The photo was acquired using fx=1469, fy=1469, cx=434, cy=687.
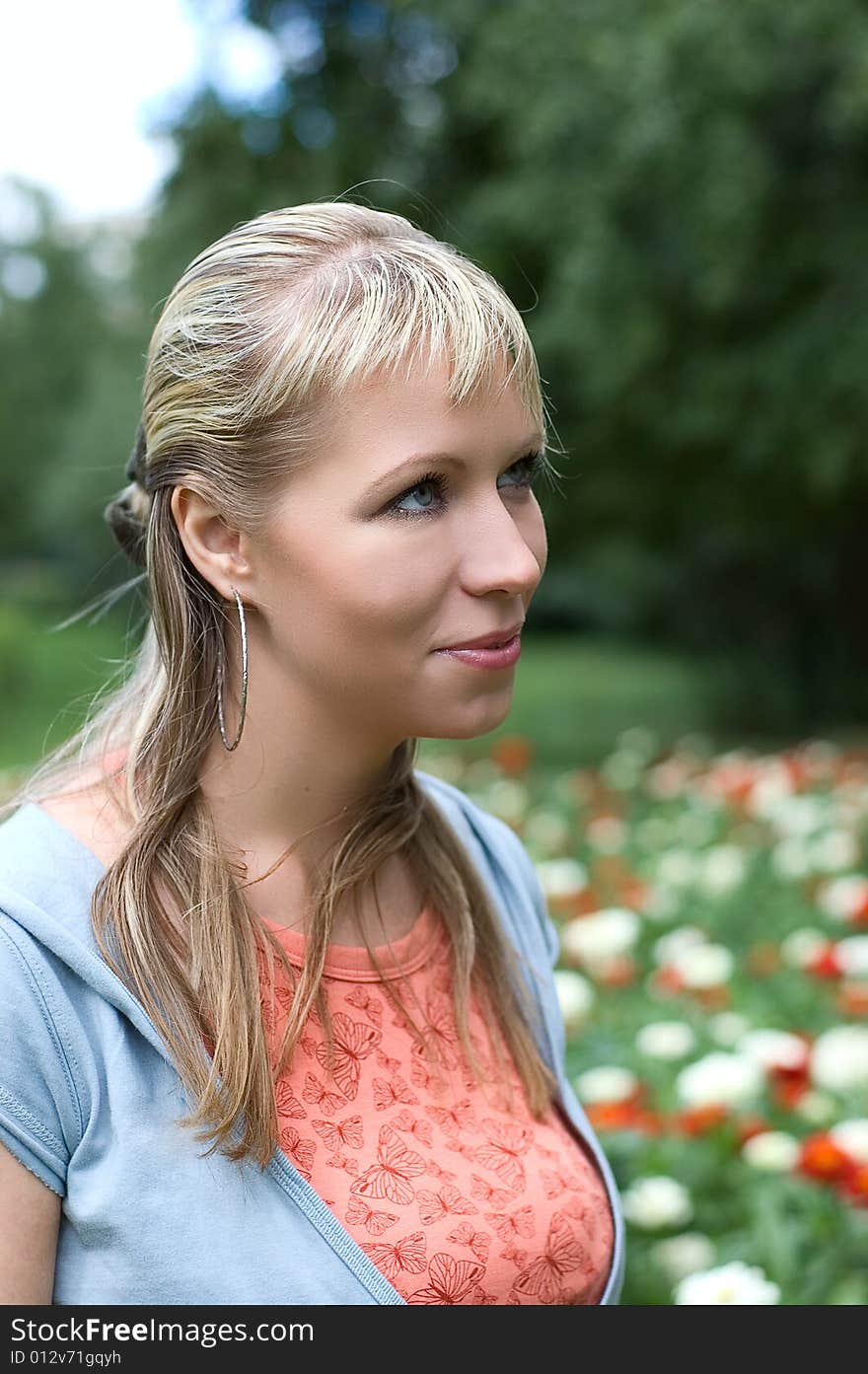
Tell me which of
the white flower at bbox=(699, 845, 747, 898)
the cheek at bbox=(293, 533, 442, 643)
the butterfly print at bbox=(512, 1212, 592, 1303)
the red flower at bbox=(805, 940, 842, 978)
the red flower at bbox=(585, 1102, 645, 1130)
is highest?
the cheek at bbox=(293, 533, 442, 643)

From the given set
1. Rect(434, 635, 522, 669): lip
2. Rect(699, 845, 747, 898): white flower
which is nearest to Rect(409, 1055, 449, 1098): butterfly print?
Rect(434, 635, 522, 669): lip

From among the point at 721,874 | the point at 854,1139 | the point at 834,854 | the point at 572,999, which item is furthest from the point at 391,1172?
the point at 834,854

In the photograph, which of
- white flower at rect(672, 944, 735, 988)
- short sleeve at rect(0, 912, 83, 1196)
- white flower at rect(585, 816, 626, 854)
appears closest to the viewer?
short sleeve at rect(0, 912, 83, 1196)

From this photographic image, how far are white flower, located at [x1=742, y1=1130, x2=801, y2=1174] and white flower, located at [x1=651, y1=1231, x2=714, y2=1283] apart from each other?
0.19 metres

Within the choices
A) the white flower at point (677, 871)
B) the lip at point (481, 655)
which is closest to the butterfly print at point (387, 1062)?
the lip at point (481, 655)

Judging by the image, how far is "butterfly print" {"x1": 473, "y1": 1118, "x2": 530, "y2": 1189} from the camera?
5.22ft

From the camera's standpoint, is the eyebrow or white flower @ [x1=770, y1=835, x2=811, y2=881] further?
white flower @ [x1=770, y1=835, x2=811, y2=881]

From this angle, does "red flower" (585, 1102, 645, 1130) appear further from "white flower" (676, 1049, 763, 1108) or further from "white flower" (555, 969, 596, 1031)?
"white flower" (555, 969, 596, 1031)

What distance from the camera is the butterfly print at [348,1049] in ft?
5.09

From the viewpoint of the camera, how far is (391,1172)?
1509 millimetres

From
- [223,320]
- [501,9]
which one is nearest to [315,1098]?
[223,320]

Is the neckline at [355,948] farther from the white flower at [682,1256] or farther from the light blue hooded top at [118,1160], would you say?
the white flower at [682,1256]
